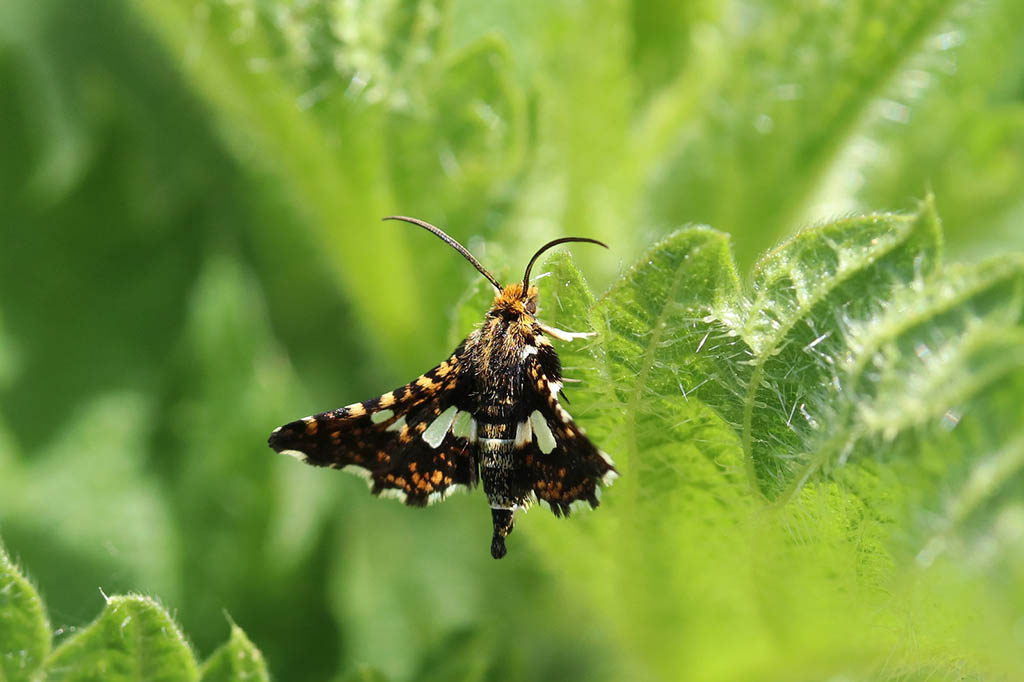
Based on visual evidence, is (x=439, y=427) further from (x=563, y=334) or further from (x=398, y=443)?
(x=563, y=334)

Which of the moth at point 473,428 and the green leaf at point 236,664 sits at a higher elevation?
the moth at point 473,428

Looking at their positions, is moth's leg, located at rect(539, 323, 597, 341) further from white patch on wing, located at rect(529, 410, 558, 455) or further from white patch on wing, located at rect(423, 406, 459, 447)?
white patch on wing, located at rect(423, 406, 459, 447)

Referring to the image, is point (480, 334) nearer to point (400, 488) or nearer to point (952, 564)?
point (400, 488)

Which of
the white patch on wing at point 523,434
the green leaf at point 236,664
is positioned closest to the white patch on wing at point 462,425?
the white patch on wing at point 523,434

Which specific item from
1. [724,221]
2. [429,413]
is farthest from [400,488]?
[724,221]

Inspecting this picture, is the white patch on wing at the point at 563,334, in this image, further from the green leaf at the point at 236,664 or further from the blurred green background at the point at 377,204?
the green leaf at the point at 236,664

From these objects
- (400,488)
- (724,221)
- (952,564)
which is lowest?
(952,564)

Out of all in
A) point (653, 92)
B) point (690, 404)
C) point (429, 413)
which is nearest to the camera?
point (690, 404)
